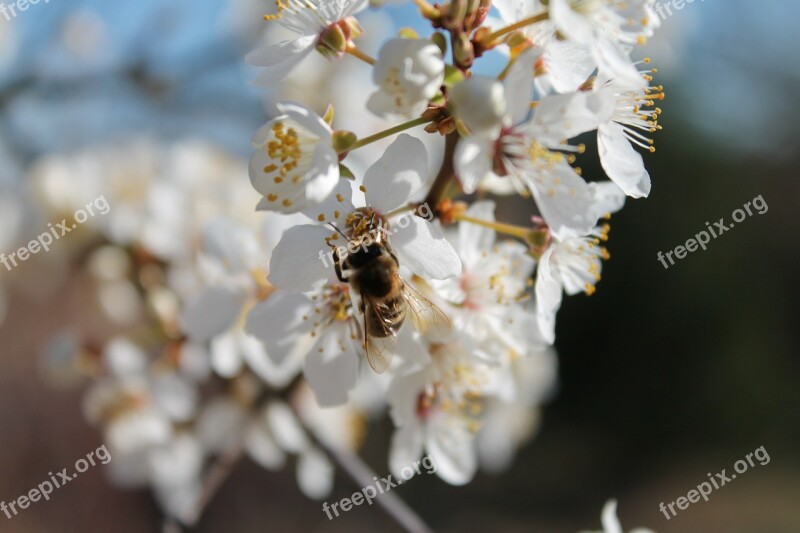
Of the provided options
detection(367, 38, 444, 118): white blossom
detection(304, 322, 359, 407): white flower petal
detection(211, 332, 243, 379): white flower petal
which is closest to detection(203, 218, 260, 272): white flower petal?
detection(211, 332, 243, 379): white flower petal

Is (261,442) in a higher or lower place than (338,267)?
lower

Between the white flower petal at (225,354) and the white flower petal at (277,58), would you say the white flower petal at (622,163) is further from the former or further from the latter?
the white flower petal at (225,354)

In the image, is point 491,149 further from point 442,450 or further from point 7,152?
point 7,152

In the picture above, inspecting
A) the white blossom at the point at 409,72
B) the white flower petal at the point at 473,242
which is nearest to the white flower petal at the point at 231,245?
the white flower petal at the point at 473,242

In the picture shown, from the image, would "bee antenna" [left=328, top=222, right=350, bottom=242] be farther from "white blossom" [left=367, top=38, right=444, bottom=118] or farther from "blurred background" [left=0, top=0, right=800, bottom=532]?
"blurred background" [left=0, top=0, right=800, bottom=532]

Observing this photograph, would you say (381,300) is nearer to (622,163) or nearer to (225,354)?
(622,163)

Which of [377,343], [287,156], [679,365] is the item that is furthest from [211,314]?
[679,365]
